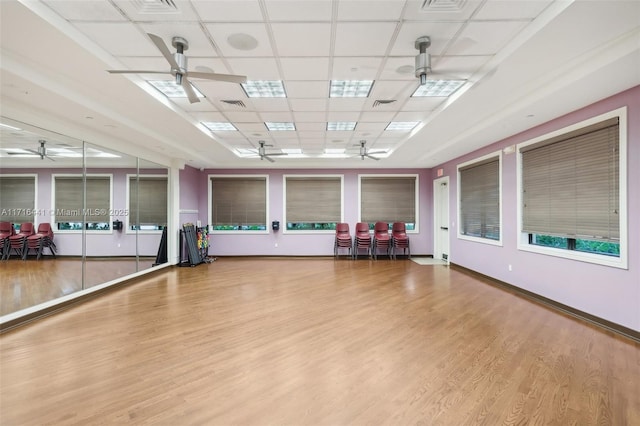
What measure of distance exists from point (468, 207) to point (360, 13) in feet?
17.8

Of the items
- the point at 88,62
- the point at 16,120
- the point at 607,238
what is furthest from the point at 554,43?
the point at 16,120

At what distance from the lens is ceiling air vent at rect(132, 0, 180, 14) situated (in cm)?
216

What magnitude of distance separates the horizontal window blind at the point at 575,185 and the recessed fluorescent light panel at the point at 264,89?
4.04m

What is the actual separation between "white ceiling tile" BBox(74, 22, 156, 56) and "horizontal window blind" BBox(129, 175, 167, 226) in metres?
3.80

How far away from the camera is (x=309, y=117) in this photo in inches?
178

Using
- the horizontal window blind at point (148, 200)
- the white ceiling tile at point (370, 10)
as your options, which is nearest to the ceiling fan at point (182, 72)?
the white ceiling tile at point (370, 10)

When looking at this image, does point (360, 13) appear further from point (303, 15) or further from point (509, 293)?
point (509, 293)

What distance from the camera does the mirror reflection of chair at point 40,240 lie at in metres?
3.86

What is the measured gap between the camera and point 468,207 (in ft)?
21.0

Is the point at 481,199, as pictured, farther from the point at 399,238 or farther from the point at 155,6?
the point at 155,6

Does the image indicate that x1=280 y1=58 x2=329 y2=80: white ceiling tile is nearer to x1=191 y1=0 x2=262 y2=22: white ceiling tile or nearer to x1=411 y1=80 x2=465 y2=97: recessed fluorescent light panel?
x1=191 y1=0 x2=262 y2=22: white ceiling tile

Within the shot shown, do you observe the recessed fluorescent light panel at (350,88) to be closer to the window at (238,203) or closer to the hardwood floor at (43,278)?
the hardwood floor at (43,278)

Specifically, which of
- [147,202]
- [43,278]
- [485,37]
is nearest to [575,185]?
[485,37]

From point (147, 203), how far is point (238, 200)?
2612mm
